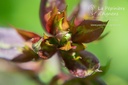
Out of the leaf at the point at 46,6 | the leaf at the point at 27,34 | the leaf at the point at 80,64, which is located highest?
the leaf at the point at 46,6

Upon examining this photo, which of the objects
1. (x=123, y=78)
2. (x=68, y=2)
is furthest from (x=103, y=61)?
(x=68, y=2)

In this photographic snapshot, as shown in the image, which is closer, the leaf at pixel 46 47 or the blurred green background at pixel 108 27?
the leaf at pixel 46 47

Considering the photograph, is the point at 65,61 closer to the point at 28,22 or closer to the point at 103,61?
the point at 103,61

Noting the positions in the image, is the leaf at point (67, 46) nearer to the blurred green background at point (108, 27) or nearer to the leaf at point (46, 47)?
the leaf at point (46, 47)

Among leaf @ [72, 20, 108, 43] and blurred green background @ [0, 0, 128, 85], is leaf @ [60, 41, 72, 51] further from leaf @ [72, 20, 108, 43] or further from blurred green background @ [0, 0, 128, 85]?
blurred green background @ [0, 0, 128, 85]

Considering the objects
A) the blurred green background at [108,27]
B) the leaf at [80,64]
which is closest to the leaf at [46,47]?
the leaf at [80,64]

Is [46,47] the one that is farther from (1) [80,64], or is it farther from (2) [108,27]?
(2) [108,27]
